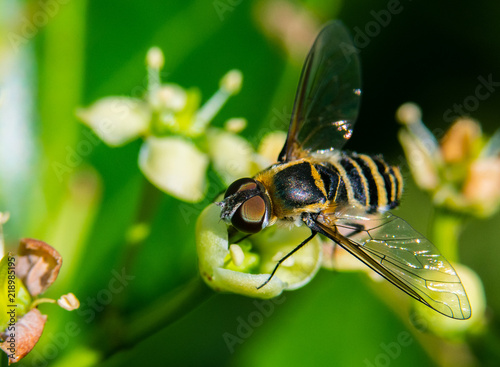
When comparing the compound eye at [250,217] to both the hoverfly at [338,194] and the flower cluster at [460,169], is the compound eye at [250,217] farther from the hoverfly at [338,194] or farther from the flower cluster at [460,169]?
the flower cluster at [460,169]

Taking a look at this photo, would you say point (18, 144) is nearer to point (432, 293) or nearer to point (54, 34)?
point (54, 34)

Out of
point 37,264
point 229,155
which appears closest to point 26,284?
point 37,264

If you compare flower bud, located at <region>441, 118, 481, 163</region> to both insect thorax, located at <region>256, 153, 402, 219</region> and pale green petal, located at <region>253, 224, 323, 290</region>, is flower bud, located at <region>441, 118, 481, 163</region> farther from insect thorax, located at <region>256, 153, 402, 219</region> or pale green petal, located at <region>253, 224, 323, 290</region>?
pale green petal, located at <region>253, 224, 323, 290</region>

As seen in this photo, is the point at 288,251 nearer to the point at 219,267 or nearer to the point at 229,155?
the point at 219,267

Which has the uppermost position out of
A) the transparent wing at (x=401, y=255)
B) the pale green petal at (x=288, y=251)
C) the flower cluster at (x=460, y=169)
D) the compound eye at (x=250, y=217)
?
the compound eye at (x=250, y=217)

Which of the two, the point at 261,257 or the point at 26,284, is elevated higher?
the point at 26,284

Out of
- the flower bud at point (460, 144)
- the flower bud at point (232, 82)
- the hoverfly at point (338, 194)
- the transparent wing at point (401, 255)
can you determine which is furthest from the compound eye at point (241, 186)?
the flower bud at point (460, 144)

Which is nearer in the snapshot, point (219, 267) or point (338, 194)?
point (219, 267)

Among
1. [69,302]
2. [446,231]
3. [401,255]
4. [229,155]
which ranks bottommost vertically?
[446,231]
